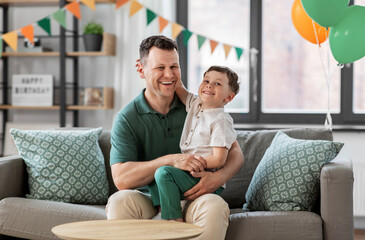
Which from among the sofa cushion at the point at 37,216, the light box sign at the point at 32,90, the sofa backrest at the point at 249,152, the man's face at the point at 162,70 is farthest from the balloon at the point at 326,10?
the light box sign at the point at 32,90

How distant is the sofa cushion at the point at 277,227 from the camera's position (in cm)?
238

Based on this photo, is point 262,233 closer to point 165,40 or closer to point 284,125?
point 165,40

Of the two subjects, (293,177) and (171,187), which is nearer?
(171,187)

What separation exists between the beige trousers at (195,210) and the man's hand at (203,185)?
0.04m

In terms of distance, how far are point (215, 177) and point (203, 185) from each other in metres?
0.07

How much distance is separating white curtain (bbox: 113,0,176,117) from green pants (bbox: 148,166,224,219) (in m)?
2.30

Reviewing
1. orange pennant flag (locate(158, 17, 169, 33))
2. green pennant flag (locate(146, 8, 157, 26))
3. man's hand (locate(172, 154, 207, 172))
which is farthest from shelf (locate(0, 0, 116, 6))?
man's hand (locate(172, 154, 207, 172))

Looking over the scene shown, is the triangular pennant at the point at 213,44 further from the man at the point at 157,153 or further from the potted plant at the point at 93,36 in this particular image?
the man at the point at 157,153

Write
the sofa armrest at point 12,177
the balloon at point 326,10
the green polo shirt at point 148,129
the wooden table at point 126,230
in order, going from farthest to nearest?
the balloon at point 326,10, the sofa armrest at point 12,177, the green polo shirt at point 148,129, the wooden table at point 126,230

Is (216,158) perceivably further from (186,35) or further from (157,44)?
(186,35)

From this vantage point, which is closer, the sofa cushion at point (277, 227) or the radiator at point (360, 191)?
the sofa cushion at point (277, 227)

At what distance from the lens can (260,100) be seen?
4457 millimetres

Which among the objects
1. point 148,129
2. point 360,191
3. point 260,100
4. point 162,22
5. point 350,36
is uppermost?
point 162,22

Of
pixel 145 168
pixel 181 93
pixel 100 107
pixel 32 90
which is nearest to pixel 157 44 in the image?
pixel 181 93
